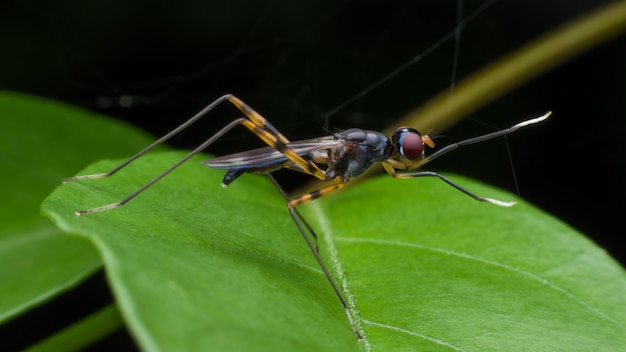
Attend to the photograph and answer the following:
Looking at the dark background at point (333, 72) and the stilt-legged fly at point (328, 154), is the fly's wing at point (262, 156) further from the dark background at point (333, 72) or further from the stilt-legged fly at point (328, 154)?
the dark background at point (333, 72)

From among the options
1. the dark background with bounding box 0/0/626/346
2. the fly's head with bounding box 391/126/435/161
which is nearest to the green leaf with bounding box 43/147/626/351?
the fly's head with bounding box 391/126/435/161

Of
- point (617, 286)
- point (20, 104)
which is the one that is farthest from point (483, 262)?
point (20, 104)

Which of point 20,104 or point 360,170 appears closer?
point 360,170

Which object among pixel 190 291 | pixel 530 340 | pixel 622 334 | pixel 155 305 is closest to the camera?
pixel 155 305

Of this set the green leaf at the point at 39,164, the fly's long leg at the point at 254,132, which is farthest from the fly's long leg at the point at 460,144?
the green leaf at the point at 39,164

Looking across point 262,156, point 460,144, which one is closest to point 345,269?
point 262,156

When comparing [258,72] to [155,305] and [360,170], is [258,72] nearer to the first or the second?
[360,170]
